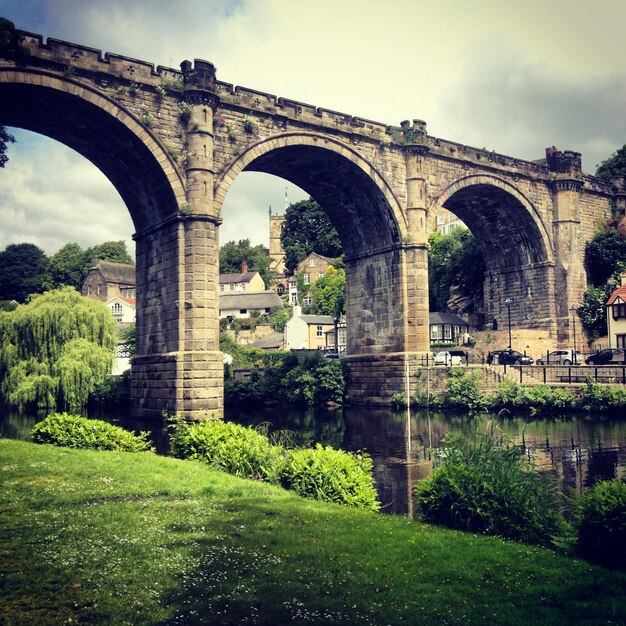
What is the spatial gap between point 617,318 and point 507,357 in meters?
8.37

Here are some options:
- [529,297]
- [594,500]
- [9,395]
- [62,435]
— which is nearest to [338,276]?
[529,297]

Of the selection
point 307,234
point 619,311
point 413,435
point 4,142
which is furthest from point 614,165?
point 4,142

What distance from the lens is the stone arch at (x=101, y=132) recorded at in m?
26.1

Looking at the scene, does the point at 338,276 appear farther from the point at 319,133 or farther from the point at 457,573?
the point at 457,573

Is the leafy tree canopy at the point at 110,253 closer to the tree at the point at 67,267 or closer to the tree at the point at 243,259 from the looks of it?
the tree at the point at 67,267

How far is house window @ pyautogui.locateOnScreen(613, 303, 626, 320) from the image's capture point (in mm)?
45069

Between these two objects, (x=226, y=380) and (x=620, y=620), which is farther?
(x=226, y=380)

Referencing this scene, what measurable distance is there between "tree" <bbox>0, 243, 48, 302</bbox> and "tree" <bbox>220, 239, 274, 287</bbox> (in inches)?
1216

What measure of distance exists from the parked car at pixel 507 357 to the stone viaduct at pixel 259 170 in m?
4.33

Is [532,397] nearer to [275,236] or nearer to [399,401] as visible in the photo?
[399,401]

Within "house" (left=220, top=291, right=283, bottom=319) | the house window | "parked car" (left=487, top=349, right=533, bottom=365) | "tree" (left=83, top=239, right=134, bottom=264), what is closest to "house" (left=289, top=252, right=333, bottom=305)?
"house" (left=220, top=291, right=283, bottom=319)

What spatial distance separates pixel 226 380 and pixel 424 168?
18.3m

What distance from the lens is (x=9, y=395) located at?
1350 inches

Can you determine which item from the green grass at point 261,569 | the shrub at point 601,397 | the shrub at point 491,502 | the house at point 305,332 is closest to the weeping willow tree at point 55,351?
the green grass at point 261,569
